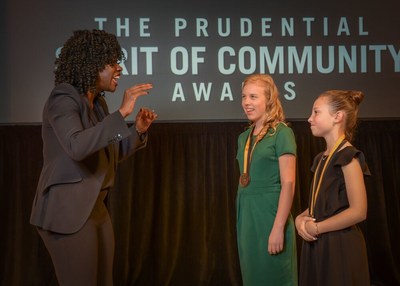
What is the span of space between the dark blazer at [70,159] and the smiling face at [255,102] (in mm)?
655

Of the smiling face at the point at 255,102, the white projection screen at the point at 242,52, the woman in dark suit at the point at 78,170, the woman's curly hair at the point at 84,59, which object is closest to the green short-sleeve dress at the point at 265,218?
the smiling face at the point at 255,102

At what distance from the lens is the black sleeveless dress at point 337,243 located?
1881 millimetres

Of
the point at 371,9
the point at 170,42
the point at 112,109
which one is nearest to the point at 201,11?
the point at 170,42

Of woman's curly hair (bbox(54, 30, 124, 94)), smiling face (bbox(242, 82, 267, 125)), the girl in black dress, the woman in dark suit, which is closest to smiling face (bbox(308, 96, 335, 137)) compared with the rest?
the girl in black dress

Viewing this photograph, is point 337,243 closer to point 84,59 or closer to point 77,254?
point 77,254

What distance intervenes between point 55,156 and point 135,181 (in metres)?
2.03

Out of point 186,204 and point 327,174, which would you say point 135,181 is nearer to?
point 186,204

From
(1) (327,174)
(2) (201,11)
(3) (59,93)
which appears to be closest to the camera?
(3) (59,93)

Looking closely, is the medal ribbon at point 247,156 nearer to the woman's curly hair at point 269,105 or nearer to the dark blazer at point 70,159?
the woman's curly hair at point 269,105

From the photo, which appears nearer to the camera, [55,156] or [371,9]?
[55,156]

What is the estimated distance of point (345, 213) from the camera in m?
1.86

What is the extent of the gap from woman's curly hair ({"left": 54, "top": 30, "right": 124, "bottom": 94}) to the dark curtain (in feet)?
6.03

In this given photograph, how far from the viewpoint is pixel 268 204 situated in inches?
85.0

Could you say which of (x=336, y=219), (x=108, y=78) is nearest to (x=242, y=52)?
(x=108, y=78)
